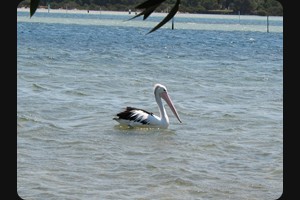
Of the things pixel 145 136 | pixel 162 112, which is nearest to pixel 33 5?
pixel 145 136

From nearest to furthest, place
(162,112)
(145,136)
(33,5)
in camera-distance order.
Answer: (33,5) → (145,136) → (162,112)

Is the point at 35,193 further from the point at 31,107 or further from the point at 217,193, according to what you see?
the point at 31,107

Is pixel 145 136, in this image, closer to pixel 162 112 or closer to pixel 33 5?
pixel 162 112

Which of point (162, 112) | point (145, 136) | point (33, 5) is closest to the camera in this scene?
point (33, 5)

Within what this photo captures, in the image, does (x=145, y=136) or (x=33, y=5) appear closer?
(x=33, y=5)

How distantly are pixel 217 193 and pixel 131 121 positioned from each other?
9.75 feet

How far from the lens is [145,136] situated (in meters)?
9.14

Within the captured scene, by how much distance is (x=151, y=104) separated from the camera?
40.4ft

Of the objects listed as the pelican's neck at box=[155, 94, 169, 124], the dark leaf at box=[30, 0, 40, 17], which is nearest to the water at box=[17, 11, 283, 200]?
the pelican's neck at box=[155, 94, 169, 124]

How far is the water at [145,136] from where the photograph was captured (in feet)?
22.1

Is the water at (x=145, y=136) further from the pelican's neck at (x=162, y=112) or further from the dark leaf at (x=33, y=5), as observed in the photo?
the dark leaf at (x=33, y=5)

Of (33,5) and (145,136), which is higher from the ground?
(33,5)

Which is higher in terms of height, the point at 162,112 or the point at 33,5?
the point at 33,5
